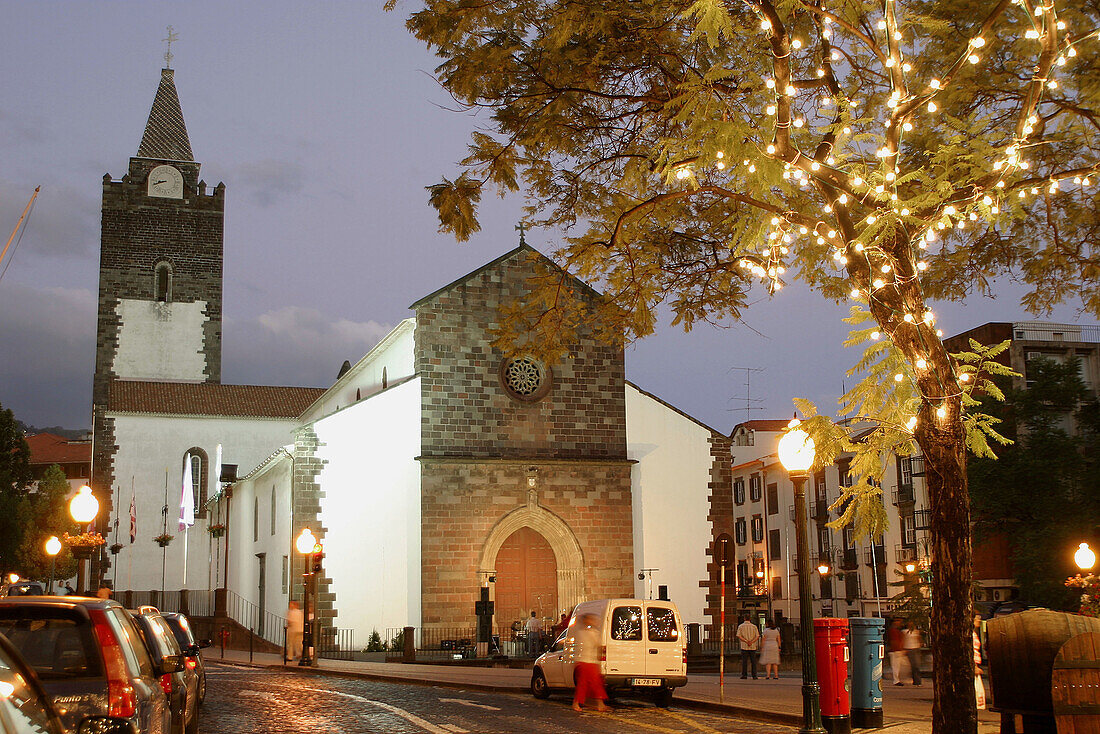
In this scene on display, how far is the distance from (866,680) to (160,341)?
45.6 meters

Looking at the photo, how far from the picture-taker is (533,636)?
29.2 meters

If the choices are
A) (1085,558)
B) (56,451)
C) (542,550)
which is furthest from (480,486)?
(56,451)

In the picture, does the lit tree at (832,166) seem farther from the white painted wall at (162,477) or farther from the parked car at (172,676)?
the white painted wall at (162,477)

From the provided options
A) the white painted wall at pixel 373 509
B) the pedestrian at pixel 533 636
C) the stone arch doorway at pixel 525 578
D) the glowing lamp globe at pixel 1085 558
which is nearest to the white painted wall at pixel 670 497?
→ the stone arch doorway at pixel 525 578

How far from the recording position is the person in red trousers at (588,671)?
15891 mm

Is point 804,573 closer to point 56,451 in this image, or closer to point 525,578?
point 525,578

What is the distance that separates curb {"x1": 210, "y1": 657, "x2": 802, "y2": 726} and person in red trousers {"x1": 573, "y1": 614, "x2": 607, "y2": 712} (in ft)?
5.36

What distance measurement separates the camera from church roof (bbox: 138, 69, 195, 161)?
54531 millimetres

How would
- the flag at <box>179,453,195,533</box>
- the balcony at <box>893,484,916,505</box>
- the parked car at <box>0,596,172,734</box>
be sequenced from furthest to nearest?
the balcony at <box>893,484,916,505</box>
the flag at <box>179,453,195,533</box>
the parked car at <box>0,596,172,734</box>

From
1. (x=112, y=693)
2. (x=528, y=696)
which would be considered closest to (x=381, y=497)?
(x=528, y=696)

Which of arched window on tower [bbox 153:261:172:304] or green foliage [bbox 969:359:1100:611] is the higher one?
arched window on tower [bbox 153:261:172:304]

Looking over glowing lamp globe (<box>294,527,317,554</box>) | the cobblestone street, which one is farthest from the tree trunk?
glowing lamp globe (<box>294,527,317,554</box>)

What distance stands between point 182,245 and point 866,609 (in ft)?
123

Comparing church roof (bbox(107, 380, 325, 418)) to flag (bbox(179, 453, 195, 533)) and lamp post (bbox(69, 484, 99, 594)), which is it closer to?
flag (bbox(179, 453, 195, 533))
